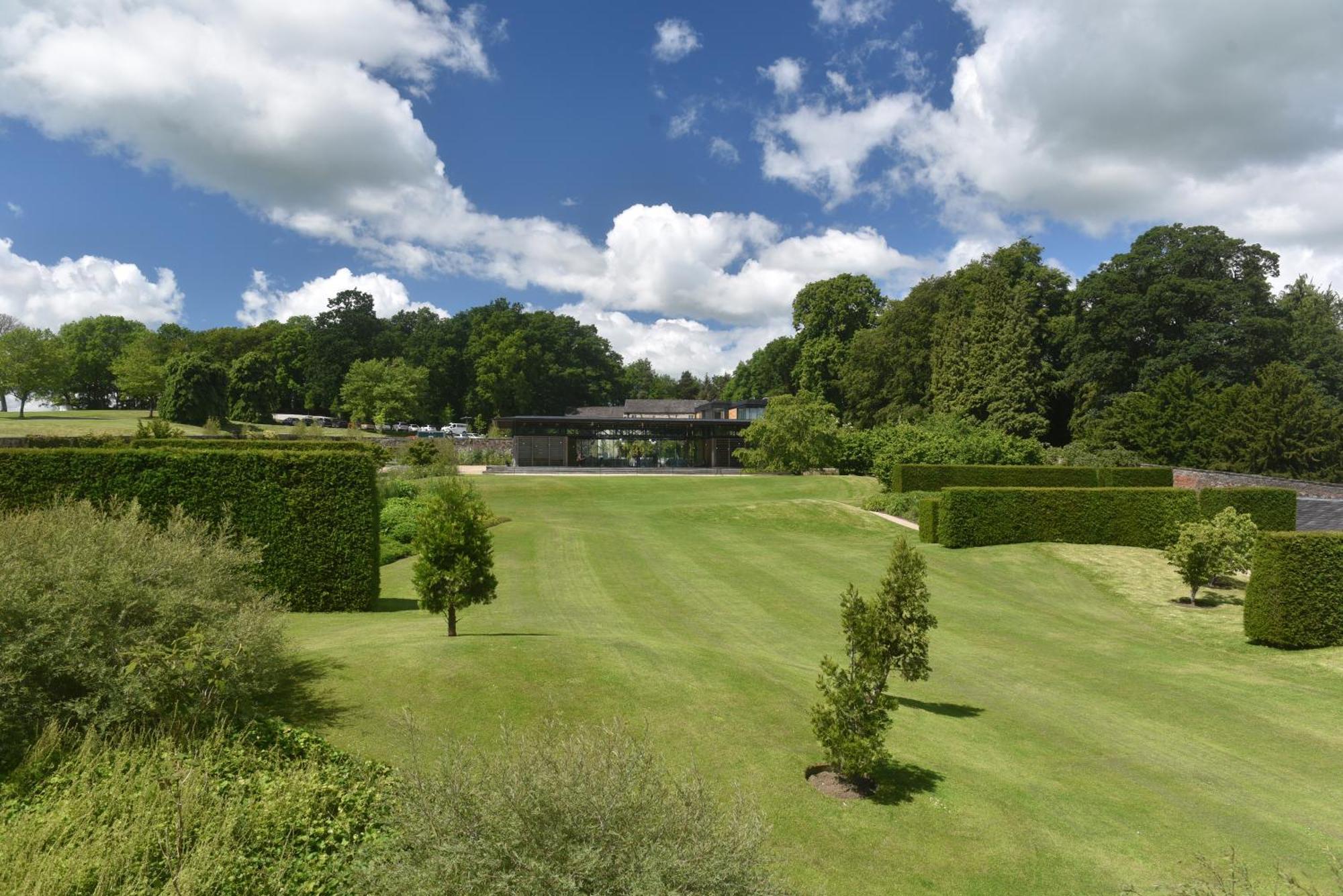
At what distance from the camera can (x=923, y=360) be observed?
63375 mm

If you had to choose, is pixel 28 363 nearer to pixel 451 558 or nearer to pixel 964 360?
pixel 451 558

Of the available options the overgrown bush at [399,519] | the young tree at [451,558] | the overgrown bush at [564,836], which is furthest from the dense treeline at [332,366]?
the overgrown bush at [564,836]

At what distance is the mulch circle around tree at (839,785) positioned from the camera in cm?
729

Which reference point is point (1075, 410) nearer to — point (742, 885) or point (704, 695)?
point (704, 695)

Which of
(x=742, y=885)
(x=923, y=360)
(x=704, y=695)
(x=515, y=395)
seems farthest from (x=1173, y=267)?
(x=515, y=395)

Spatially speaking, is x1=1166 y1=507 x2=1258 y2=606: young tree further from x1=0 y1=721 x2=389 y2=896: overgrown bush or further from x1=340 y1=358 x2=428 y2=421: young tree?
x1=340 y1=358 x2=428 y2=421: young tree

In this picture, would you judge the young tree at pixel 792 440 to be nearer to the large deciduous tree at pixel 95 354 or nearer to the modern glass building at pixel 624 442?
the modern glass building at pixel 624 442

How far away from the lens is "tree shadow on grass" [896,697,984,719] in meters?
10.7

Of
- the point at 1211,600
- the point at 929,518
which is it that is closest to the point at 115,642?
the point at 1211,600

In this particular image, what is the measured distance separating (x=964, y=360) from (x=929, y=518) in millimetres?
33137

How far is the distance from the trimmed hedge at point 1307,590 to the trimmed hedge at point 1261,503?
34.8ft

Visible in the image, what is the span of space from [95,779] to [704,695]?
624 cm

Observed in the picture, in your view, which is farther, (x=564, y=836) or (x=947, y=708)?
(x=947, y=708)

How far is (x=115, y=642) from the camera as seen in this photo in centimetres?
662
